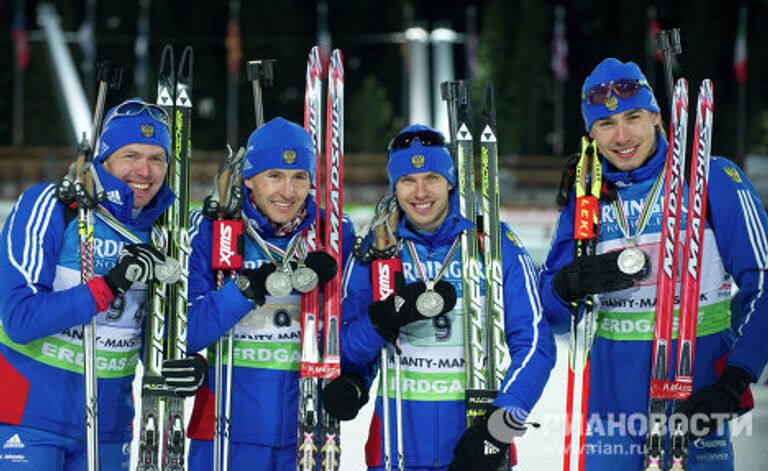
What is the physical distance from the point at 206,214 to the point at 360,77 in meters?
50.3

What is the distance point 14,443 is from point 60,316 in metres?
0.51

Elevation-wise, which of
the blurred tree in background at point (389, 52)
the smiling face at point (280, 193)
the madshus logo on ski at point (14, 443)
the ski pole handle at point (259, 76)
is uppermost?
the blurred tree in background at point (389, 52)

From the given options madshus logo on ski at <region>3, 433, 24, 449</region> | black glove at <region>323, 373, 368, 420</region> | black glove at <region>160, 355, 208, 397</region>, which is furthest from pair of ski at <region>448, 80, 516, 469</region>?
madshus logo on ski at <region>3, 433, 24, 449</region>

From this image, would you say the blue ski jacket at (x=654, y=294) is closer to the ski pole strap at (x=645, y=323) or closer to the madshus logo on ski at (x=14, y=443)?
the ski pole strap at (x=645, y=323)

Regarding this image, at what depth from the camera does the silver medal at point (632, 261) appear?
3.73m

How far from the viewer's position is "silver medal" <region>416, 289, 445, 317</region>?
143 inches

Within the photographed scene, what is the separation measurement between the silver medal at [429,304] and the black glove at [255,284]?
1.84 feet

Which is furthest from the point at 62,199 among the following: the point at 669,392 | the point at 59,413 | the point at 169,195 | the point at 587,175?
the point at 669,392

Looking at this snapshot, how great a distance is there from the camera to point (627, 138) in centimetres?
392

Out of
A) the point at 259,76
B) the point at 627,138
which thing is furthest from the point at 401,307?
the point at 259,76

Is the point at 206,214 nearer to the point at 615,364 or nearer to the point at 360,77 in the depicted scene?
the point at 615,364

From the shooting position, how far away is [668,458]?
3.77 m

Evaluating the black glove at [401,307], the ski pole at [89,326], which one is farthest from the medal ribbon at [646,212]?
the ski pole at [89,326]

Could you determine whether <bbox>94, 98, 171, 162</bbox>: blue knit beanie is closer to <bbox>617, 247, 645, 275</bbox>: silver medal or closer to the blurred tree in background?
<bbox>617, 247, 645, 275</bbox>: silver medal
